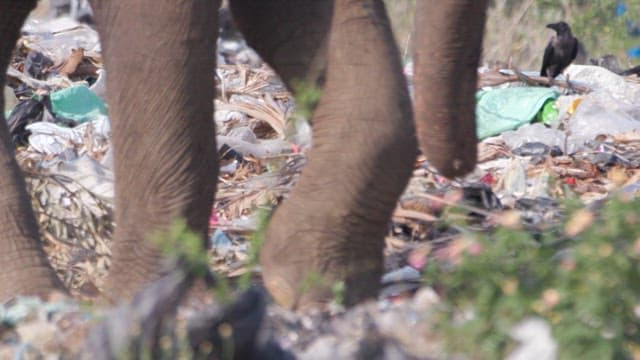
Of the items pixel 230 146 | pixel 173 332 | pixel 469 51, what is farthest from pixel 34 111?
pixel 173 332

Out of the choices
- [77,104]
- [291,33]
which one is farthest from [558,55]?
[291,33]

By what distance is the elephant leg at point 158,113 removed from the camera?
3.79 meters

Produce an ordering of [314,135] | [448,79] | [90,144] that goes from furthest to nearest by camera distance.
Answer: [90,144], [448,79], [314,135]

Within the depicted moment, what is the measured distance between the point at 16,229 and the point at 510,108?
411 cm

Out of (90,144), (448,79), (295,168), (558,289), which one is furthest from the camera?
(90,144)

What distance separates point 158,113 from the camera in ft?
12.5

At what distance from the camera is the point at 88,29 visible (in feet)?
37.0

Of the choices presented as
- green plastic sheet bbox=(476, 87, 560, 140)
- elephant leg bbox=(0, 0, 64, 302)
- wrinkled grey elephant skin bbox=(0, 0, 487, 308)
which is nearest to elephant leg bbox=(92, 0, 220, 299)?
wrinkled grey elephant skin bbox=(0, 0, 487, 308)

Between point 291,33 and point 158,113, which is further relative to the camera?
point 291,33

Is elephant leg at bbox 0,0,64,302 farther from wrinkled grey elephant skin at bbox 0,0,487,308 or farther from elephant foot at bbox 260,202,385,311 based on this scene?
elephant foot at bbox 260,202,385,311

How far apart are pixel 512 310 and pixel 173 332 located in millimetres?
653

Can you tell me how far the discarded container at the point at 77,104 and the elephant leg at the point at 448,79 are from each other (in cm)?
354

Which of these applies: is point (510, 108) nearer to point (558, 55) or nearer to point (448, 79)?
point (558, 55)

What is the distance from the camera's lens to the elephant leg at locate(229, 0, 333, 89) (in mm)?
4047
